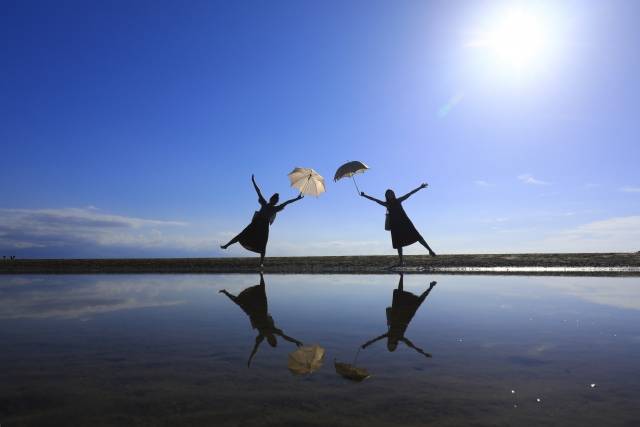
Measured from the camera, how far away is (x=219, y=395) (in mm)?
2879

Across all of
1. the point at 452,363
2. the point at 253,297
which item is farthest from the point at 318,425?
the point at 253,297

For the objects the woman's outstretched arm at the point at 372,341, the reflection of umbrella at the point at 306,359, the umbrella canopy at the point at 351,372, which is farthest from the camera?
the woman's outstretched arm at the point at 372,341

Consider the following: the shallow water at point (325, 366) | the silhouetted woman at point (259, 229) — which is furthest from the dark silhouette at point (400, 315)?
the silhouetted woman at point (259, 229)

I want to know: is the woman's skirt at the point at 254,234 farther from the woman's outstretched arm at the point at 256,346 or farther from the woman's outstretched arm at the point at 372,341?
Result: the woman's outstretched arm at the point at 372,341

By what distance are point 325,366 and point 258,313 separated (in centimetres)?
308

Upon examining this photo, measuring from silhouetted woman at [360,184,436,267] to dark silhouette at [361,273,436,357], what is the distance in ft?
24.3

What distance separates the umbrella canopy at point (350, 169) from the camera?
16141mm

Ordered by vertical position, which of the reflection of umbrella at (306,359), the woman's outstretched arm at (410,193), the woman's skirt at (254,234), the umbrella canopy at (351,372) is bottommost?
the umbrella canopy at (351,372)

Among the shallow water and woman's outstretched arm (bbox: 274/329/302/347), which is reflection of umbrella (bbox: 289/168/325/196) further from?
woman's outstretched arm (bbox: 274/329/302/347)

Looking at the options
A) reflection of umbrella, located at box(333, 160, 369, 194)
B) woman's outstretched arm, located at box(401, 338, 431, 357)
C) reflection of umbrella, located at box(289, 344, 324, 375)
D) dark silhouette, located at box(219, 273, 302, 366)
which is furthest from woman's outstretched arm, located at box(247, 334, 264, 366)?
reflection of umbrella, located at box(333, 160, 369, 194)

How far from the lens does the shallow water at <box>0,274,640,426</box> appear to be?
258 cm

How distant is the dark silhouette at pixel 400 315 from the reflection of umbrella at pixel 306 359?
531 mm

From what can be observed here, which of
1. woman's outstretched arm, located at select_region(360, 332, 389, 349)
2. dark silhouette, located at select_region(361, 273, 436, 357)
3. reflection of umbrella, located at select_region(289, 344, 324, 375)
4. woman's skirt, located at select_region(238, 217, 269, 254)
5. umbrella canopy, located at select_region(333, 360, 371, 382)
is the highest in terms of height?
woman's skirt, located at select_region(238, 217, 269, 254)

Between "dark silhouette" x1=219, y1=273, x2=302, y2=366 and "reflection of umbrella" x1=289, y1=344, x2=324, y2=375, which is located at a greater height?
"dark silhouette" x1=219, y1=273, x2=302, y2=366
